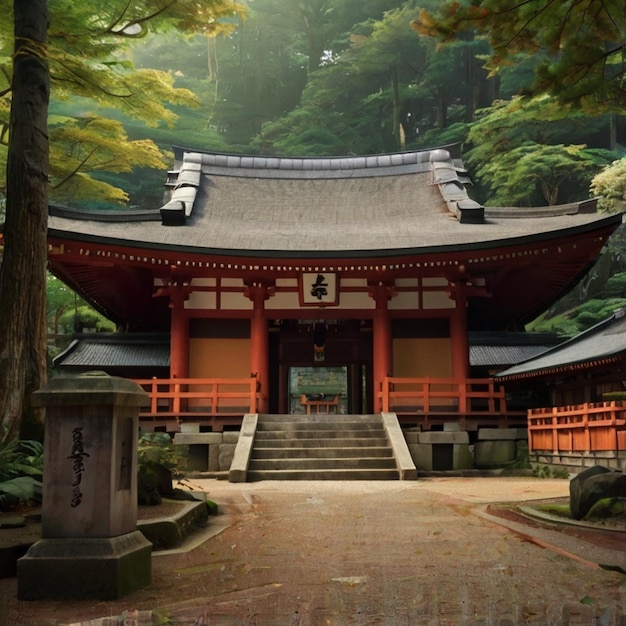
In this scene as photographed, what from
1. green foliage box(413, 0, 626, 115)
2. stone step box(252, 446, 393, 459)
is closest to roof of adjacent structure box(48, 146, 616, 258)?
stone step box(252, 446, 393, 459)

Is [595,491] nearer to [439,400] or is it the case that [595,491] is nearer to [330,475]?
[330,475]

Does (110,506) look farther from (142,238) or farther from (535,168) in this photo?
(535,168)

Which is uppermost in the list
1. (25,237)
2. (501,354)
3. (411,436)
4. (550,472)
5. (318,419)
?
(25,237)

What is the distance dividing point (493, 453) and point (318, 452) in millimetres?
4416

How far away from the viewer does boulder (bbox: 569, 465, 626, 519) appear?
265 inches

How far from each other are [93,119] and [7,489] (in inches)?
394

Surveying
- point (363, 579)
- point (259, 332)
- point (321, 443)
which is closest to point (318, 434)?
point (321, 443)

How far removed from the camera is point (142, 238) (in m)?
15.3

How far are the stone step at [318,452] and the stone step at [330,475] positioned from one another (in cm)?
80

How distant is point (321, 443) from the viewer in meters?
13.4

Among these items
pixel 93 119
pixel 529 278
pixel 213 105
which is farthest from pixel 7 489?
pixel 213 105

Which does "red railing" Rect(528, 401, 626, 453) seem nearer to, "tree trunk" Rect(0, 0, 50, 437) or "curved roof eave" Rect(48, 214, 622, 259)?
"curved roof eave" Rect(48, 214, 622, 259)

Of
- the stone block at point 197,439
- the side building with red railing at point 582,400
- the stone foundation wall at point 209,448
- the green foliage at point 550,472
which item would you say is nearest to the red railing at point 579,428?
the side building with red railing at point 582,400

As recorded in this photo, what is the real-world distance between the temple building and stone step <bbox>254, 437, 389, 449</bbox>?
4.53 feet
